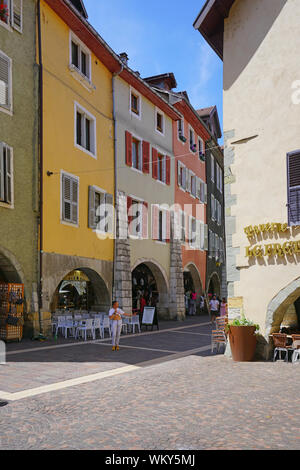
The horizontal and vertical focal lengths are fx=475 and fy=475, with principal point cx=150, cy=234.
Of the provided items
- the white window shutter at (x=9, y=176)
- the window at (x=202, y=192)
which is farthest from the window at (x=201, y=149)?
the white window shutter at (x=9, y=176)

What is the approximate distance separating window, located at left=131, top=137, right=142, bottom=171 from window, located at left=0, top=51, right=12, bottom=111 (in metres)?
9.01

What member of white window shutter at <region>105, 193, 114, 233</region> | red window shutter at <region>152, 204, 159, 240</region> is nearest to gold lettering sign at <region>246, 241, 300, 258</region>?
white window shutter at <region>105, 193, 114, 233</region>

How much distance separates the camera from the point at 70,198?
17484 millimetres

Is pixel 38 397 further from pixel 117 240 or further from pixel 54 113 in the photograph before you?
pixel 117 240

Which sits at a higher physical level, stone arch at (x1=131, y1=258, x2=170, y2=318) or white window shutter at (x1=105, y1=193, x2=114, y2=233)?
white window shutter at (x1=105, y1=193, x2=114, y2=233)

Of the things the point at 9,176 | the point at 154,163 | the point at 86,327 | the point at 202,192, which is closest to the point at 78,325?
the point at 86,327

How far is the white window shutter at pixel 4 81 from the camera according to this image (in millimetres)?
14695

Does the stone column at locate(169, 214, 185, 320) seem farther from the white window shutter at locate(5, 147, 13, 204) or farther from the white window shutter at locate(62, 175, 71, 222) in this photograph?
the white window shutter at locate(5, 147, 13, 204)

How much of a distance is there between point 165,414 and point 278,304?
529 centimetres

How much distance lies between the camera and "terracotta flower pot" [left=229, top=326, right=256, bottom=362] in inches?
425

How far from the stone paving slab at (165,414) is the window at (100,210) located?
10414 mm

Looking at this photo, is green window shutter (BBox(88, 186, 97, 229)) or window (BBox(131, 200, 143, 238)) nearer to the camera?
green window shutter (BBox(88, 186, 97, 229))

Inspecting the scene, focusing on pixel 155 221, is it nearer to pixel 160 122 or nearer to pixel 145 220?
pixel 145 220

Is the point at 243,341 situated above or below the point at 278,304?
below
